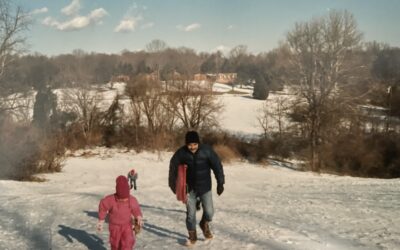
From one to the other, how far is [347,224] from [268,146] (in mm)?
30381

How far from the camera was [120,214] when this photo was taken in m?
6.38

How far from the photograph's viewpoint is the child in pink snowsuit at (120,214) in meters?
6.36

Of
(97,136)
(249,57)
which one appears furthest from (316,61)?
(249,57)

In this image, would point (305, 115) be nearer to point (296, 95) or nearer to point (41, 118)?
point (296, 95)

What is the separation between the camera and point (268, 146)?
39.9m

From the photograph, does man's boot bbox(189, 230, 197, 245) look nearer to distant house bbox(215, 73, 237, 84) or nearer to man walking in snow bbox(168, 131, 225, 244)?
man walking in snow bbox(168, 131, 225, 244)

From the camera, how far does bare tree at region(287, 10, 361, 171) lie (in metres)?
39.4

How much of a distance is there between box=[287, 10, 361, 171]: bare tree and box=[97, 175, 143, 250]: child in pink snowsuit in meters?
33.3

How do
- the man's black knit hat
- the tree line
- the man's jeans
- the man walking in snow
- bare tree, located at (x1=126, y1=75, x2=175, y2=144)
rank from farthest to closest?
bare tree, located at (x1=126, y1=75, x2=175, y2=144)
the tree line
the man's jeans
the man walking in snow
the man's black knit hat

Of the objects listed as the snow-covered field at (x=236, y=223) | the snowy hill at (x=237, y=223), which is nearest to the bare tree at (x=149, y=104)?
the snow-covered field at (x=236, y=223)

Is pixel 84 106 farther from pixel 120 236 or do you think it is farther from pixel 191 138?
pixel 120 236

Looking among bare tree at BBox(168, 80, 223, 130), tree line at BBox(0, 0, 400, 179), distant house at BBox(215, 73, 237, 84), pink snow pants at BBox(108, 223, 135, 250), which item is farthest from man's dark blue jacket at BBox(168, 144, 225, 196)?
distant house at BBox(215, 73, 237, 84)

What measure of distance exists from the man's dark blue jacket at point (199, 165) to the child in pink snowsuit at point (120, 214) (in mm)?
1078

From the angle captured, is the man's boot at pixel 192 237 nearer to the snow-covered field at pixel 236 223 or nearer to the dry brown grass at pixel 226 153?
the snow-covered field at pixel 236 223
